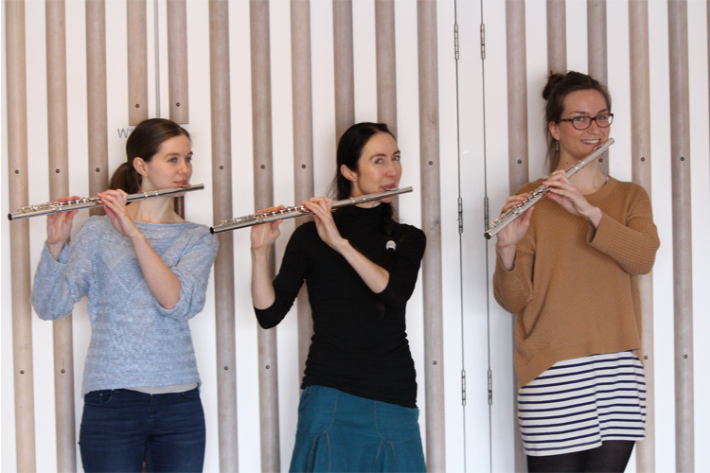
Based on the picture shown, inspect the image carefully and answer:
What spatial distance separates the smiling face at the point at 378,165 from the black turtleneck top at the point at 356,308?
0.09 meters

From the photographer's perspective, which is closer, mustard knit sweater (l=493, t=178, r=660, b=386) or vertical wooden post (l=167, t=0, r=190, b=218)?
mustard knit sweater (l=493, t=178, r=660, b=386)

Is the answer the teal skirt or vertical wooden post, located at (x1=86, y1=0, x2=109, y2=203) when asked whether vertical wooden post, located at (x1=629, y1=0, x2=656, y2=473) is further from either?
vertical wooden post, located at (x1=86, y1=0, x2=109, y2=203)

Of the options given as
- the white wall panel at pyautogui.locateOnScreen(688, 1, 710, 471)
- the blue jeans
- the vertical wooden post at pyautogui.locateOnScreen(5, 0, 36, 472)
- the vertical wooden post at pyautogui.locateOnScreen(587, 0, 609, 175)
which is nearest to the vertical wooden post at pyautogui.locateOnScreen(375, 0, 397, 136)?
the vertical wooden post at pyautogui.locateOnScreen(587, 0, 609, 175)

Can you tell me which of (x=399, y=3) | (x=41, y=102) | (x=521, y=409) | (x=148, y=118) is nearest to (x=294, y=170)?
(x=148, y=118)

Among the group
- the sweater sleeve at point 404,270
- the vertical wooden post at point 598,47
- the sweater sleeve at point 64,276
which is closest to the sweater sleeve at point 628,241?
the sweater sleeve at point 404,270

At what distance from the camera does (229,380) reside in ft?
7.00

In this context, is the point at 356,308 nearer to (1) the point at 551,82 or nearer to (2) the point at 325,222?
(2) the point at 325,222

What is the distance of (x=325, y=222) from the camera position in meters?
1.76

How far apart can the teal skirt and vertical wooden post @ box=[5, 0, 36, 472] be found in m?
1.12

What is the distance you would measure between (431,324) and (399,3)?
122 centimetres

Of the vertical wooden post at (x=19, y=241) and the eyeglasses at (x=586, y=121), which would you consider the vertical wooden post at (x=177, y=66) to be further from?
the eyeglasses at (x=586, y=121)

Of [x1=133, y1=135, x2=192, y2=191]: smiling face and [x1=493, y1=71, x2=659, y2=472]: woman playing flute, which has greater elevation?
[x1=133, y1=135, x2=192, y2=191]: smiling face

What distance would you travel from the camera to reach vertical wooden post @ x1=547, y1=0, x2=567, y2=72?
216 centimetres

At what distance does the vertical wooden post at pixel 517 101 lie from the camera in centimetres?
216
